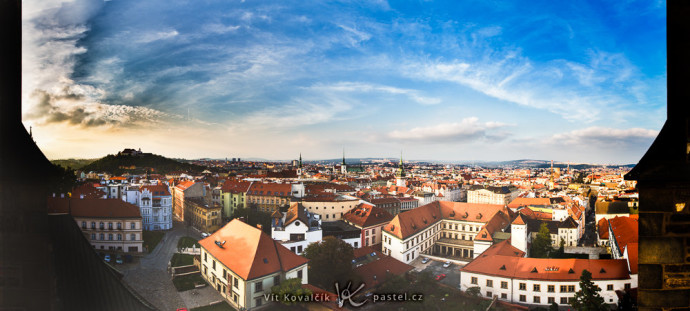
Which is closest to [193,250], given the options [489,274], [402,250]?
[489,274]

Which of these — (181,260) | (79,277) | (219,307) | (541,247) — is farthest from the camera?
(541,247)

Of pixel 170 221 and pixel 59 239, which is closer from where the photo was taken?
pixel 59 239

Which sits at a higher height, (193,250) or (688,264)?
(688,264)

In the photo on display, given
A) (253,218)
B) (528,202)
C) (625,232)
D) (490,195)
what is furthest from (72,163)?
(490,195)

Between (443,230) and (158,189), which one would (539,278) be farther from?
(443,230)

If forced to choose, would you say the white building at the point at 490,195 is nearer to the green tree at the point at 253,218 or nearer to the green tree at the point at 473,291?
the green tree at the point at 473,291

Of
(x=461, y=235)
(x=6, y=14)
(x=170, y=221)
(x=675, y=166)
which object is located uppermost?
(x=6, y=14)

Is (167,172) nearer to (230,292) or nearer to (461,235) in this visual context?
(230,292)
